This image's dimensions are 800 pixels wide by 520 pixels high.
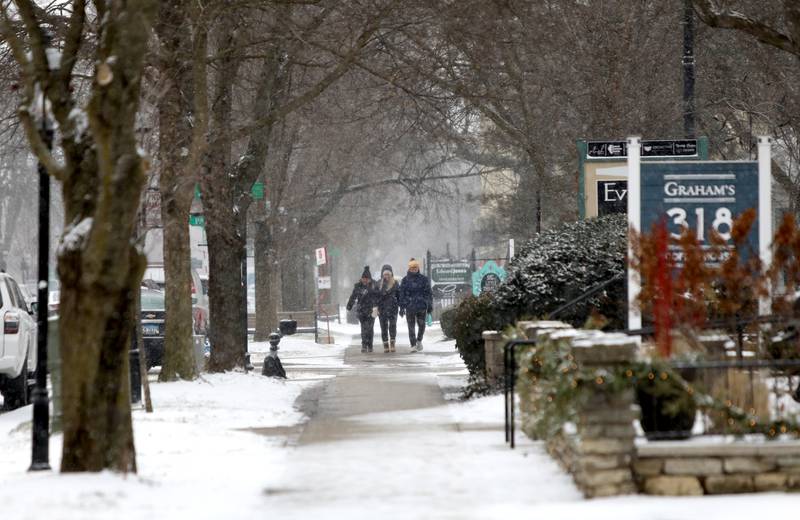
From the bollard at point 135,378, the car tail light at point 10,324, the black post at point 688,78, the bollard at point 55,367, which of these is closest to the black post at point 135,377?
the bollard at point 135,378

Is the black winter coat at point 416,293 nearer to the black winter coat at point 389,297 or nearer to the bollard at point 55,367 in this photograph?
the black winter coat at point 389,297

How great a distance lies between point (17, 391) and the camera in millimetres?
19453

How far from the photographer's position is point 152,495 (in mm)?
9320

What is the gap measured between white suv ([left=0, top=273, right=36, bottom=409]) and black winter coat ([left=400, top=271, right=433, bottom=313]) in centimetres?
1036

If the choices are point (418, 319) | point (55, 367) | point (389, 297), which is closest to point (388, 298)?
point (389, 297)

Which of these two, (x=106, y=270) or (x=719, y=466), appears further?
(x=106, y=270)

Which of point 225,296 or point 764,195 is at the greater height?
point 764,195

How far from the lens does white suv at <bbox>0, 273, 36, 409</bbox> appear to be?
18266mm

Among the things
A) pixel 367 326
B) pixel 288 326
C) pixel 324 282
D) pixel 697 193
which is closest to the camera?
pixel 697 193

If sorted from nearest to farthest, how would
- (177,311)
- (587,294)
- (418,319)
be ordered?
1. (587,294)
2. (177,311)
3. (418,319)

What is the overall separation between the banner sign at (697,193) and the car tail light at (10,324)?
8450 millimetres

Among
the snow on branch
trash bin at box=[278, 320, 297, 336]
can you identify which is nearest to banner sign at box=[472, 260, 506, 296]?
trash bin at box=[278, 320, 297, 336]

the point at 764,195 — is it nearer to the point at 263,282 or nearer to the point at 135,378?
the point at 135,378

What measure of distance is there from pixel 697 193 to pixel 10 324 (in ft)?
29.4
